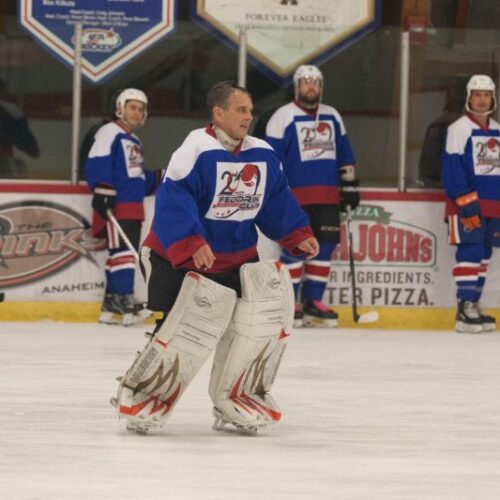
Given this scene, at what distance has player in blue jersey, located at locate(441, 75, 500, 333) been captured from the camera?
8898mm

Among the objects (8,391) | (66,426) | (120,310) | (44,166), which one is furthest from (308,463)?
(44,166)

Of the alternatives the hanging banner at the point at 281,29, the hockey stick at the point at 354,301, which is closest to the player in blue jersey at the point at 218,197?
the hockey stick at the point at 354,301

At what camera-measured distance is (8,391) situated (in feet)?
19.6

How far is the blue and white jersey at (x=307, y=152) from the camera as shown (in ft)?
29.5

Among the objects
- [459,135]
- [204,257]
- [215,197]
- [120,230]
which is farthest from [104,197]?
[204,257]

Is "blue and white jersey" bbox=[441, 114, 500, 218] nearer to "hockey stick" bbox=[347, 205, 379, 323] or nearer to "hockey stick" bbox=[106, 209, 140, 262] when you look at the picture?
"hockey stick" bbox=[347, 205, 379, 323]

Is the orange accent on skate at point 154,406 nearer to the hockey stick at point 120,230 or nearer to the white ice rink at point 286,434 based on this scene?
the white ice rink at point 286,434

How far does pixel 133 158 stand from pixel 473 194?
1.85 m

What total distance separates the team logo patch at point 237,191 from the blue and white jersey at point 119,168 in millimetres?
3865

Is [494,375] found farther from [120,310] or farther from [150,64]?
[150,64]

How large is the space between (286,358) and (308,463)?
118 inches

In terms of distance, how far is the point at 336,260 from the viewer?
9211 millimetres

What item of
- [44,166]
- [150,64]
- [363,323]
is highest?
[150,64]

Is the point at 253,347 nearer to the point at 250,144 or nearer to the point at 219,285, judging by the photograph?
the point at 219,285
